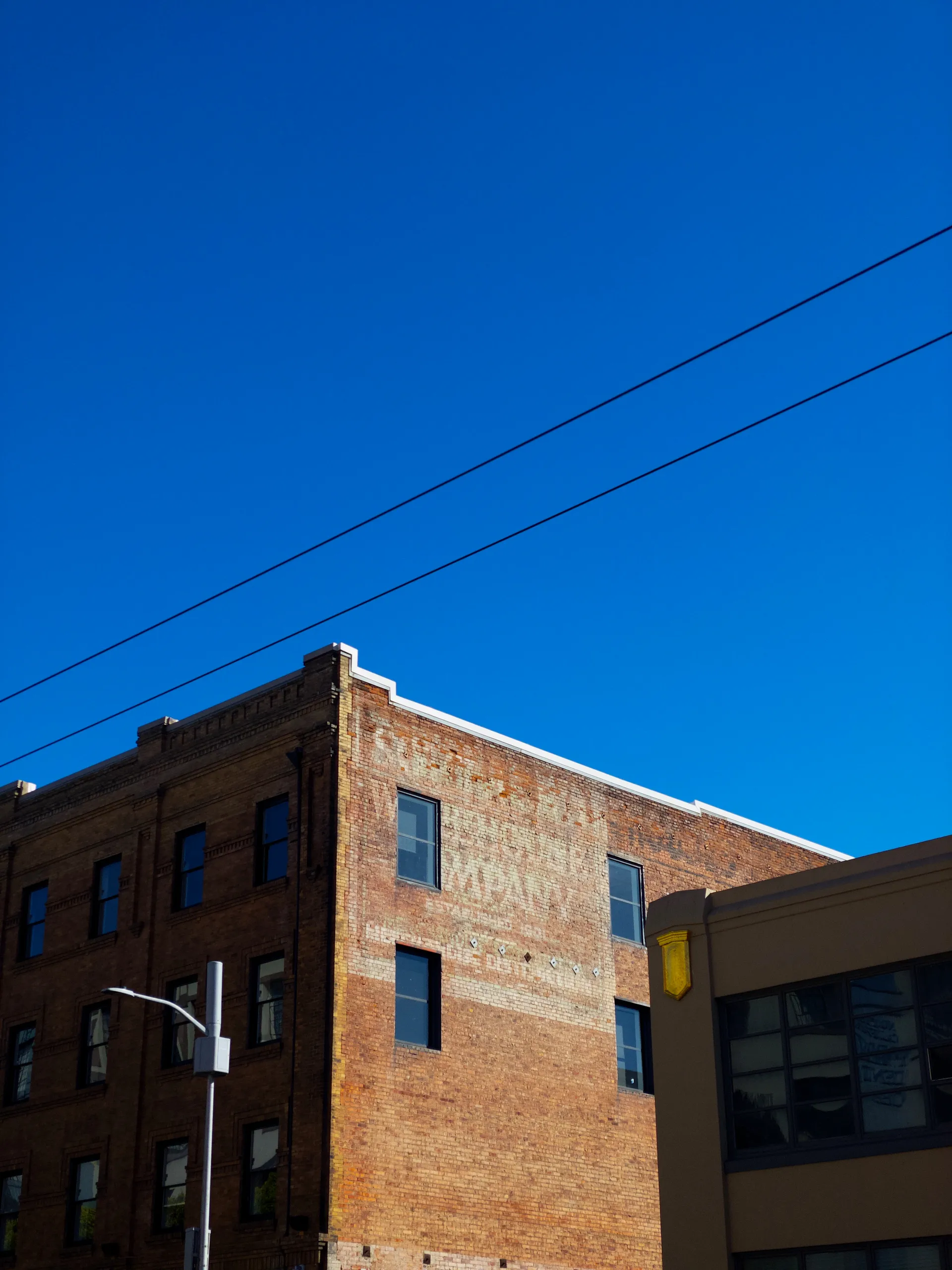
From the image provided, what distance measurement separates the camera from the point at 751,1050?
63.2ft

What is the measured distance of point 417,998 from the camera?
96.8 feet

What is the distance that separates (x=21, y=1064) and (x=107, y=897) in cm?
394

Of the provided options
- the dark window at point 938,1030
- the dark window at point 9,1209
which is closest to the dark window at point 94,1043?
the dark window at point 9,1209

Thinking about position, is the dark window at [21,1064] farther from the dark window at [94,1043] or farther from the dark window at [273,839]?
the dark window at [273,839]

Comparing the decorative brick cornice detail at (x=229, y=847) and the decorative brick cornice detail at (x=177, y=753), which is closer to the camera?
the decorative brick cornice detail at (x=229, y=847)

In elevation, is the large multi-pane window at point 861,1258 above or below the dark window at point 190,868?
below

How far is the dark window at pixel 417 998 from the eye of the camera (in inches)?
1142

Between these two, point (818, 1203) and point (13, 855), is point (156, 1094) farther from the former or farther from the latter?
point (818, 1203)

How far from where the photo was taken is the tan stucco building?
17.5 meters

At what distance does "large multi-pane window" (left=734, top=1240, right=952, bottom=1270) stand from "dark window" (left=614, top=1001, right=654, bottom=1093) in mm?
14417

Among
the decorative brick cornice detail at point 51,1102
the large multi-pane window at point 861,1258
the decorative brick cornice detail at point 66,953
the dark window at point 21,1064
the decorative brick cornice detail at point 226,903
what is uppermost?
the decorative brick cornice detail at point 226,903

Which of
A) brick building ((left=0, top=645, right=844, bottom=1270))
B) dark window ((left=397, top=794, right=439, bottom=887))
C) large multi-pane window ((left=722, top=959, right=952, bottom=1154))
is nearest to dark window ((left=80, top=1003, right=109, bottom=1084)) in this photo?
brick building ((left=0, top=645, right=844, bottom=1270))

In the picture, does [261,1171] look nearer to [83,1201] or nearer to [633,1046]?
[83,1201]

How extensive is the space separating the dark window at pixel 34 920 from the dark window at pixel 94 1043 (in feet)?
8.75
